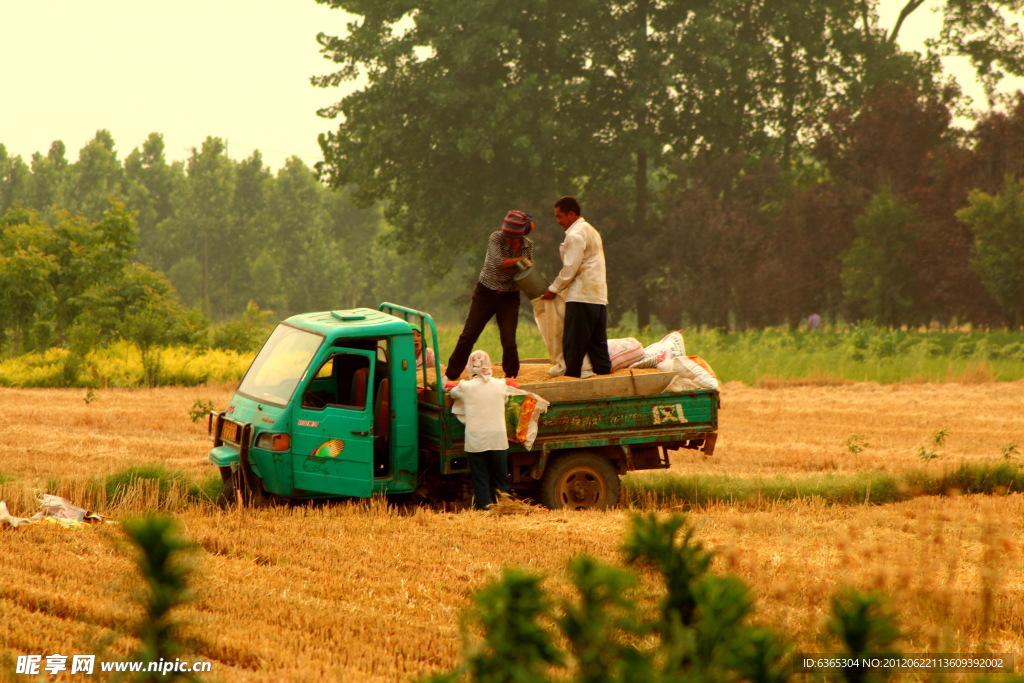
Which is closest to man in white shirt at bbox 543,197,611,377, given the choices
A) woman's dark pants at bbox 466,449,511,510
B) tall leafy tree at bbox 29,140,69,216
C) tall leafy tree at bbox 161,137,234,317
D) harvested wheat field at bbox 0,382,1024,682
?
woman's dark pants at bbox 466,449,511,510

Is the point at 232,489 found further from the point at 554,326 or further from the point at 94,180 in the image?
the point at 94,180

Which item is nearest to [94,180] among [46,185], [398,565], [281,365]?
[46,185]

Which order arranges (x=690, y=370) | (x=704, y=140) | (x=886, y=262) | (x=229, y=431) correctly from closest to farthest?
1. (x=229, y=431)
2. (x=690, y=370)
3. (x=886, y=262)
4. (x=704, y=140)

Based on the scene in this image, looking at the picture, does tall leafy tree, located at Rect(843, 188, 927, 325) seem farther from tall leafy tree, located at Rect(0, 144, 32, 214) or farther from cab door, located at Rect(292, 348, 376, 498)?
tall leafy tree, located at Rect(0, 144, 32, 214)

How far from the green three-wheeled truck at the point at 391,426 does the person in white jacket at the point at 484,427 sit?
361 millimetres

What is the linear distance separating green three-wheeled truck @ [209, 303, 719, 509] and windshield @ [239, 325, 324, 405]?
0.6 inches

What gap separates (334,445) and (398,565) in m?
2.70

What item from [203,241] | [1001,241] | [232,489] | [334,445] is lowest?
[232,489]

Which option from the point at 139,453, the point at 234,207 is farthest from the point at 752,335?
the point at 234,207

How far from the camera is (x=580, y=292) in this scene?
11.9 m

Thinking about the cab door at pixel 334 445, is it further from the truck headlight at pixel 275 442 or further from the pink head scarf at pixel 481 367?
the pink head scarf at pixel 481 367

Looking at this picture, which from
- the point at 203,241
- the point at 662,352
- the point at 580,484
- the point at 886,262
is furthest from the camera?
the point at 203,241

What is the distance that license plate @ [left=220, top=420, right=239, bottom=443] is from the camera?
1118 cm

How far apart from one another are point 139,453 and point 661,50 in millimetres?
34469
